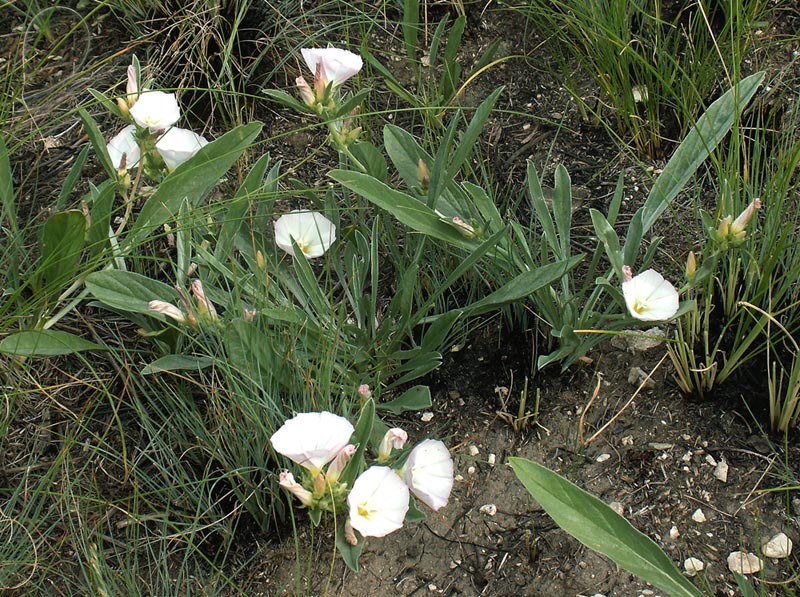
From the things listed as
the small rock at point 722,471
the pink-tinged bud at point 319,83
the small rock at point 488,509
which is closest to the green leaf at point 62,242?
the pink-tinged bud at point 319,83

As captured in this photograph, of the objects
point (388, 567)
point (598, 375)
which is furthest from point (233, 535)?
point (598, 375)

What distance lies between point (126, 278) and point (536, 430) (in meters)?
0.76

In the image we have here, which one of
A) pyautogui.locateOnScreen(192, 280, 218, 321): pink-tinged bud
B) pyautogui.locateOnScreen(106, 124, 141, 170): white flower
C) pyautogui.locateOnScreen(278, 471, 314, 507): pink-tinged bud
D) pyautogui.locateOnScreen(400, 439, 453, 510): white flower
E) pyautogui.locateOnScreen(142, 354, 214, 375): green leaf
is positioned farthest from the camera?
pyautogui.locateOnScreen(106, 124, 141, 170): white flower

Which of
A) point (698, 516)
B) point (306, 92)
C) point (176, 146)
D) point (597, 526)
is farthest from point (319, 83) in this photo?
point (698, 516)

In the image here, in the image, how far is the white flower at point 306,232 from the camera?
1.65m

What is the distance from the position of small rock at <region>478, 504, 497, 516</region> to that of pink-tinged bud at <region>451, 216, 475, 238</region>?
459mm

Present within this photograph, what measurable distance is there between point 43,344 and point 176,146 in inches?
17.3

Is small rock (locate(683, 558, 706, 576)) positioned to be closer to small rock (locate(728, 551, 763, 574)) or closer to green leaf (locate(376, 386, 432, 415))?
small rock (locate(728, 551, 763, 574))

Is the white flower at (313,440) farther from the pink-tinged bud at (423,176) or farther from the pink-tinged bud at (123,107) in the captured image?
the pink-tinged bud at (123,107)

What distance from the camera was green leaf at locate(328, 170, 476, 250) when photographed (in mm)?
1518

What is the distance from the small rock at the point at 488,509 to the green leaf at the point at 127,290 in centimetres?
63

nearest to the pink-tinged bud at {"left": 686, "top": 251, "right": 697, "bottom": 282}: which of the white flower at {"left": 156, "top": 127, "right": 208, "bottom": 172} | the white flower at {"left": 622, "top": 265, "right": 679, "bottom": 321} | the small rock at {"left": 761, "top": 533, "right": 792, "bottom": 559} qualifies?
the white flower at {"left": 622, "top": 265, "right": 679, "bottom": 321}

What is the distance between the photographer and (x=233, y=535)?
1.47 m

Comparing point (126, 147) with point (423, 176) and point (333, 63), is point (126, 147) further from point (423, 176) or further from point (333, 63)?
point (423, 176)
